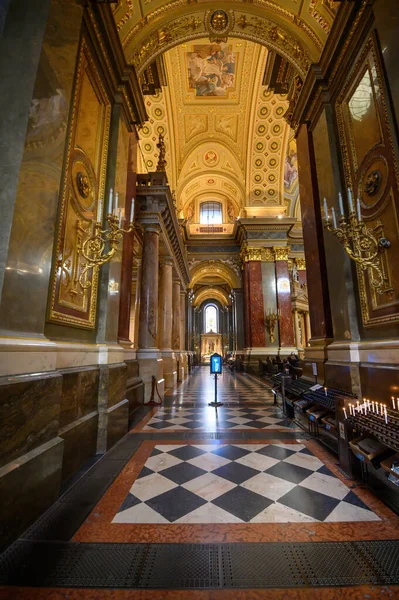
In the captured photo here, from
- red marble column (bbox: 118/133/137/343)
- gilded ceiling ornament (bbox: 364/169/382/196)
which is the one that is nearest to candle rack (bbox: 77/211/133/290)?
red marble column (bbox: 118/133/137/343)

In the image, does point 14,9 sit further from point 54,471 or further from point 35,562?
point 35,562

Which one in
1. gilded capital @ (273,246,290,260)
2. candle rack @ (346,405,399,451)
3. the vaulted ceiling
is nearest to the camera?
candle rack @ (346,405,399,451)

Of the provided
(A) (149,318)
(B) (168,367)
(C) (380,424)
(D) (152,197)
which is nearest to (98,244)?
(C) (380,424)

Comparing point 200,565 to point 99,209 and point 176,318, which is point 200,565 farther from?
point 176,318

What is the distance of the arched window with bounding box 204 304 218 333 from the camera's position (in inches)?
1575

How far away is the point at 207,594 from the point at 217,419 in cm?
337

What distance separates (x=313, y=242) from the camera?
4.67 meters

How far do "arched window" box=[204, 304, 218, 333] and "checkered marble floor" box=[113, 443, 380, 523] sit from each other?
37.0 metres

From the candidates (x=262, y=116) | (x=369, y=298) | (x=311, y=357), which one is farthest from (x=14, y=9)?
(x=262, y=116)

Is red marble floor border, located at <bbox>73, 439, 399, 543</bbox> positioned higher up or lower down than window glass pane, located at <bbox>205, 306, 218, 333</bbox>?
lower down

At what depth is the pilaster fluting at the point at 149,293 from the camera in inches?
261

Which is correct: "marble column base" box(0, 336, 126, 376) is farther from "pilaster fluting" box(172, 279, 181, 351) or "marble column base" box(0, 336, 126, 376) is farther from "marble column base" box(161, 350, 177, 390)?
"pilaster fluting" box(172, 279, 181, 351)

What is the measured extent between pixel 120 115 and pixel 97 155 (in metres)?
1.15

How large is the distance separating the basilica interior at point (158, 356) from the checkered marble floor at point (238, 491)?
0.02 meters
